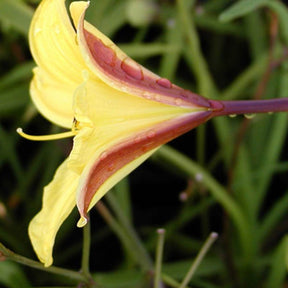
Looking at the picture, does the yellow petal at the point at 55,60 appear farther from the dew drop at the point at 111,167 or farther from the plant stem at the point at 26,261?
the plant stem at the point at 26,261

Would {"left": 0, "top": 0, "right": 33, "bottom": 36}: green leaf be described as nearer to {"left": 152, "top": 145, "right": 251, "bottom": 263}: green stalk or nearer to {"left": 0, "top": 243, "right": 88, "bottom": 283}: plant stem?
{"left": 152, "top": 145, "right": 251, "bottom": 263}: green stalk

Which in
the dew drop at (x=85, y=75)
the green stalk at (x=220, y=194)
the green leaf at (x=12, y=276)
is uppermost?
the dew drop at (x=85, y=75)

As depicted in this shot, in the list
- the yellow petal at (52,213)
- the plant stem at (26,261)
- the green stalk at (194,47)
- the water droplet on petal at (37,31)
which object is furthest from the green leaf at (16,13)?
the plant stem at (26,261)

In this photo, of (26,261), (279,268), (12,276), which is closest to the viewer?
(26,261)

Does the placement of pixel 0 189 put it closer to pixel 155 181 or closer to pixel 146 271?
pixel 155 181

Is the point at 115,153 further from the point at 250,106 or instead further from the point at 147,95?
the point at 250,106

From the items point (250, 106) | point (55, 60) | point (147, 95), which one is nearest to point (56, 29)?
point (55, 60)
